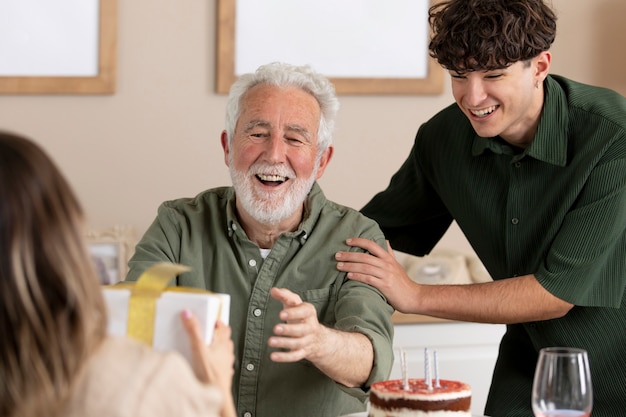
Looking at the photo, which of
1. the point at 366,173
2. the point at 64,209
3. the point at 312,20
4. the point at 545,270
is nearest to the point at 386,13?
the point at 312,20

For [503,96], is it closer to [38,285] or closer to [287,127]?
[287,127]

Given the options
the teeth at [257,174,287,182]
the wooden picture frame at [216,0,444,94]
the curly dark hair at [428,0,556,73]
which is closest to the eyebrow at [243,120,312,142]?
the teeth at [257,174,287,182]

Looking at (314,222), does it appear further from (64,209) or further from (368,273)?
(64,209)

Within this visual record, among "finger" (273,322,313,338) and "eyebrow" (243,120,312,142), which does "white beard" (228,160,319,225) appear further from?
"finger" (273,322,313,338)

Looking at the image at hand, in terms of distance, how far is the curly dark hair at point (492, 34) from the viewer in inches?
83.2

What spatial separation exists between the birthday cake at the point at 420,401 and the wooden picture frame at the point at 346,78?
163 centimetres

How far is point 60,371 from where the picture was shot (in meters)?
1.09

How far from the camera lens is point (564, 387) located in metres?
1.53

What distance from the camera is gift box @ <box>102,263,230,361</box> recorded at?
4.46 ft

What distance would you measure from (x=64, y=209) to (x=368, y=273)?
3.60 ft

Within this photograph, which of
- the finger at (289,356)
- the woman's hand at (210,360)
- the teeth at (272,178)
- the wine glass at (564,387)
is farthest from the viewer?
the teeth at (272,178)

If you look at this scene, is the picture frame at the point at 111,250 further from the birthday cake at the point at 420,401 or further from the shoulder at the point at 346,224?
the birthday cake at the point at 420,401

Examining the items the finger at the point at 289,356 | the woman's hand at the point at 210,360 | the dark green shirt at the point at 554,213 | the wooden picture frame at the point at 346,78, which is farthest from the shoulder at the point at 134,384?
the wooden picture frame at the point at 346,78

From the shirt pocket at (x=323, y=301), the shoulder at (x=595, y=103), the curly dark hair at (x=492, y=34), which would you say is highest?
the curly dark hair at (x=492, y=34)
